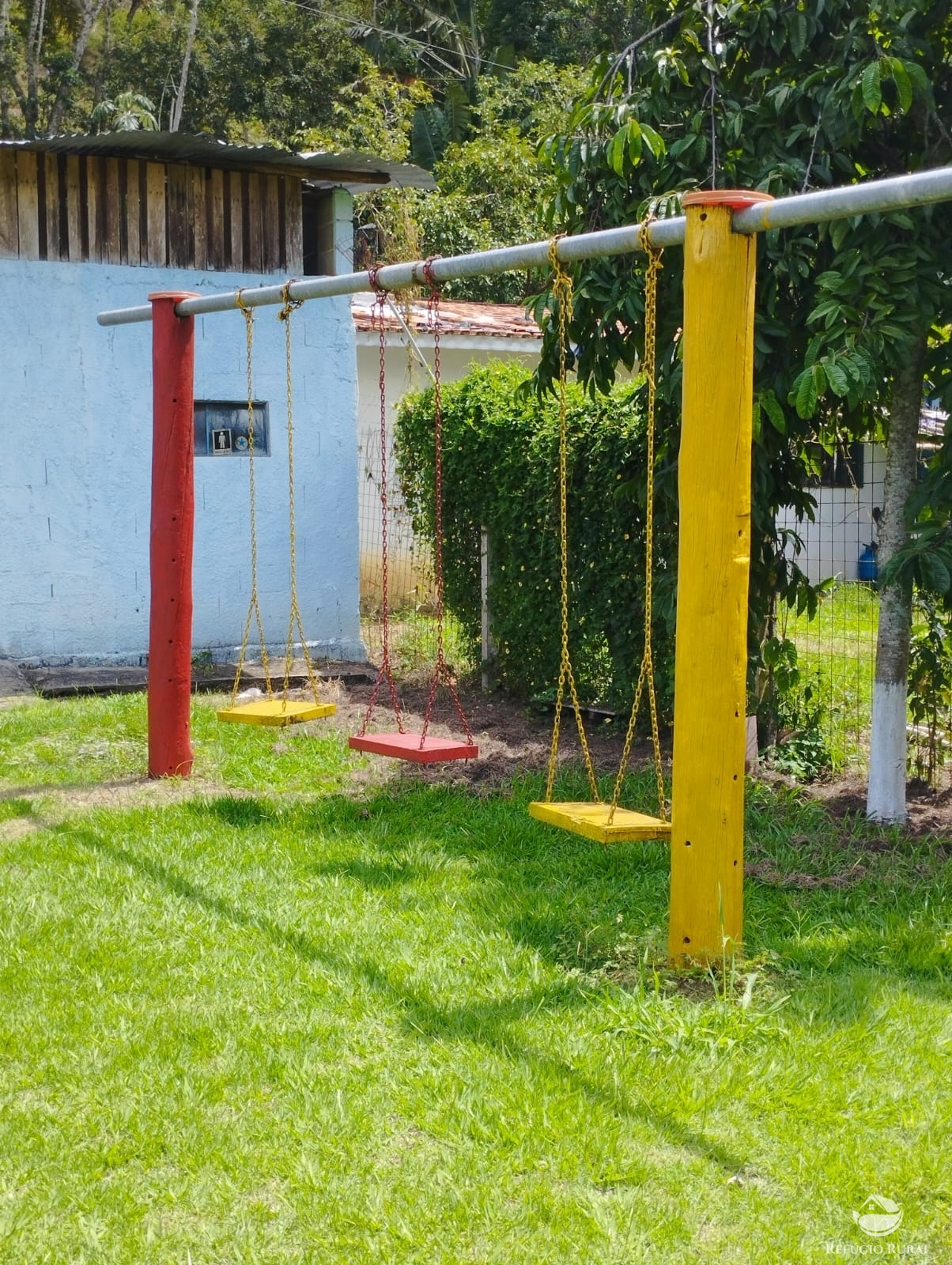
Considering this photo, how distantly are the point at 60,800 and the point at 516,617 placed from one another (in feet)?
11.8

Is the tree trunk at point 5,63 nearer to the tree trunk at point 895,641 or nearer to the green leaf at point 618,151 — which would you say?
the green leaf at point 618,151

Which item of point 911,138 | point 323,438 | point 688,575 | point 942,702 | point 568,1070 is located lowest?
point 568,1070

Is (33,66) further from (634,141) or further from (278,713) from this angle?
(634,141)

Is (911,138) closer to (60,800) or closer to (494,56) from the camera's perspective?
(60,800)

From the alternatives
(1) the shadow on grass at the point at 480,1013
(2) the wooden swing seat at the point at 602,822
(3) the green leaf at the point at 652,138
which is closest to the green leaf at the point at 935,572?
(2) the wooden swing seat at the point at 602,822

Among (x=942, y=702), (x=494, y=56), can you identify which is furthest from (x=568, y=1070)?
(x=494, y=56)

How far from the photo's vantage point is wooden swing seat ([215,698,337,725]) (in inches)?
266

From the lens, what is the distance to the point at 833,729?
26.7ft

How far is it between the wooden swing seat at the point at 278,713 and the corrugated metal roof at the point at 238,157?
16.2ft

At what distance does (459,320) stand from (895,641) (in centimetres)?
1074

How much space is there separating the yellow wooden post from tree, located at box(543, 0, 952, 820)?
1.17 meters

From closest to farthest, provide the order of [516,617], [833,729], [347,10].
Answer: [833,729] → [516,617] → [347,10]

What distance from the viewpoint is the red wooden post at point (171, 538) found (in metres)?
7.49

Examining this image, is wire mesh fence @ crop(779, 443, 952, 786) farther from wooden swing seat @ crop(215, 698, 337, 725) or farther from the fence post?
wooden swing seat @ crop(215, 698, 337, 725)
